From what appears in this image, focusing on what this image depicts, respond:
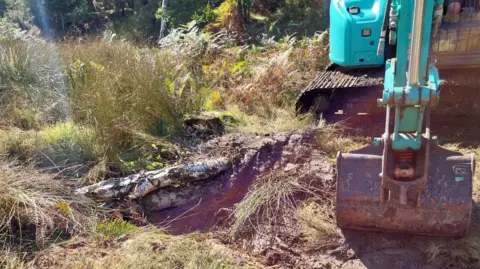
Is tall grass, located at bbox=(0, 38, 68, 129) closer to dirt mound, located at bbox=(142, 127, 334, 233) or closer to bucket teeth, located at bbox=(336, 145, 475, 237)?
dirt mound, located at bbox=(142, 127, 334, 233)

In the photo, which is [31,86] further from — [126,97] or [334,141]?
[334,141]

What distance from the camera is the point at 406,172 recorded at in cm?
295

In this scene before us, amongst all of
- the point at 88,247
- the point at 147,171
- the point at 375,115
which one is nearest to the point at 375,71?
the point at 375,115

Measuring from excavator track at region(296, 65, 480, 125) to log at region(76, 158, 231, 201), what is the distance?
1803 mm

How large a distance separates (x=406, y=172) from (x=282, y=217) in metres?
1.11

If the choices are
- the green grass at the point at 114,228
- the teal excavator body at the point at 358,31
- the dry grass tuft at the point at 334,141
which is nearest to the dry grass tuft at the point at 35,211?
the green grass at the point at 114,228

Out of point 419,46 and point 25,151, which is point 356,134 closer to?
point 419,46

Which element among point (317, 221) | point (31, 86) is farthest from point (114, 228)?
point (31, 86)

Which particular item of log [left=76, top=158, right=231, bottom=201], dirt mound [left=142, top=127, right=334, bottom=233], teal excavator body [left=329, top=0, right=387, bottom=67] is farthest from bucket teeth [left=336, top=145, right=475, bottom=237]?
teal excavator body [left=329, top=0, right=387, bottom=67]

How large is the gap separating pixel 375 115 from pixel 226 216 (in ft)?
8.20

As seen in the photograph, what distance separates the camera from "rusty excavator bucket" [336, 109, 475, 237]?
3.03m

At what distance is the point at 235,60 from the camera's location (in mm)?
8766

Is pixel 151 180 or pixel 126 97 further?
pixel 126 97

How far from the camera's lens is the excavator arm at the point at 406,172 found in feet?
9.49
